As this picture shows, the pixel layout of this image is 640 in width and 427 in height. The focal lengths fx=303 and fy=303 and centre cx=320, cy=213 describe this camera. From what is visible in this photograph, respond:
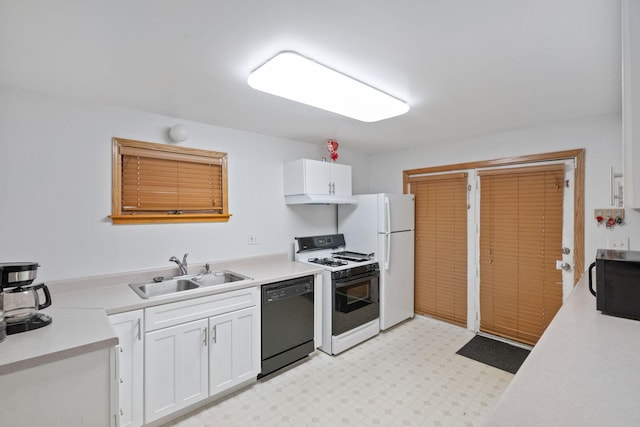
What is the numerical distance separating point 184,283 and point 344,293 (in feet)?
4.92

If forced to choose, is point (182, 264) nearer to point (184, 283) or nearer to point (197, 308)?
point (184, 283)

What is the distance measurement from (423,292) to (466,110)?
2.40 metres

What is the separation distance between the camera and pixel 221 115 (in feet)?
8.52

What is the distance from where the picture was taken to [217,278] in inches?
107

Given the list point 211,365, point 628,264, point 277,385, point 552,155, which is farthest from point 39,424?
point 552,155

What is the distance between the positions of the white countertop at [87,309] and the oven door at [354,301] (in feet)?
1.14

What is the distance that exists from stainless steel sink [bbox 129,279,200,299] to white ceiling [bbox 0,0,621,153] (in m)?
1.40

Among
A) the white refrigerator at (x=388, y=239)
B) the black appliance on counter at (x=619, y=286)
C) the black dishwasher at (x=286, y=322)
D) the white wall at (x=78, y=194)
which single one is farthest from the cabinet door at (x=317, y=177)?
the black appliance on counter at (x=619, y=286)

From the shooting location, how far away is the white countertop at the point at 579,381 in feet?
2.79

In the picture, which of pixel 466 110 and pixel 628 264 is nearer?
pixel 628 264

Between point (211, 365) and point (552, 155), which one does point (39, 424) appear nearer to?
point (211, 365)

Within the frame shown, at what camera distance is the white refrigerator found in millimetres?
3463

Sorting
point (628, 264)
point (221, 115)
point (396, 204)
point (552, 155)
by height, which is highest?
point (221, 115)

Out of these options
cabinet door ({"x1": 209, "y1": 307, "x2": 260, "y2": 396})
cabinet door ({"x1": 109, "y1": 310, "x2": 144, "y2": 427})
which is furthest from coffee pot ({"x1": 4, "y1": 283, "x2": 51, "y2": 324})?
cabinet door ({"x1": 209, "y1": 307, "x2": 260, "y2": 396})
